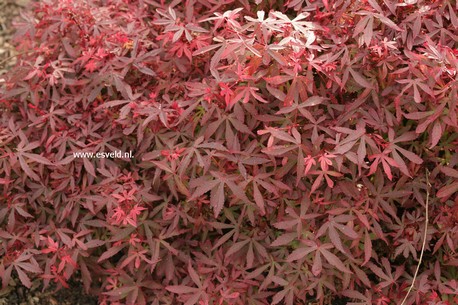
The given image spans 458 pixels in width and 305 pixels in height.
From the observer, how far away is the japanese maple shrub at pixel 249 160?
229cm

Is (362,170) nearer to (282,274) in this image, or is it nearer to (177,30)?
(282,274)

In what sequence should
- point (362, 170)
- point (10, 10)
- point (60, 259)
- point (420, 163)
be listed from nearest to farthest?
point (420, 163)
point (362, 170)
point (60, 259)
point (10, 10)

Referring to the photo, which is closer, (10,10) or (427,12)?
(427,12)

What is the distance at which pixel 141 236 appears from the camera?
8.46 ft

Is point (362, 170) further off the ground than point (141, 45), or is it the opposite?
point (141, 45)

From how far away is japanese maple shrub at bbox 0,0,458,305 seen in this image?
229cm

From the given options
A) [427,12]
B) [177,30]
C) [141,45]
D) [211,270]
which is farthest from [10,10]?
[427,12]

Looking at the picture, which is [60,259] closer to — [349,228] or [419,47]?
[349,228]

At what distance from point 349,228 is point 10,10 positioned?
139 inches

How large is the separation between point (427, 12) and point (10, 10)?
11.3 feet

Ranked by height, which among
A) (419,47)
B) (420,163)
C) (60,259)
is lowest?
(60,259)

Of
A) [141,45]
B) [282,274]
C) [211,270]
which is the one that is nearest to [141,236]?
[211,270]

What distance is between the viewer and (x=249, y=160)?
235 centimetres

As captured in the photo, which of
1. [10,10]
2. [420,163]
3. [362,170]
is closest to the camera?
[420,163]
